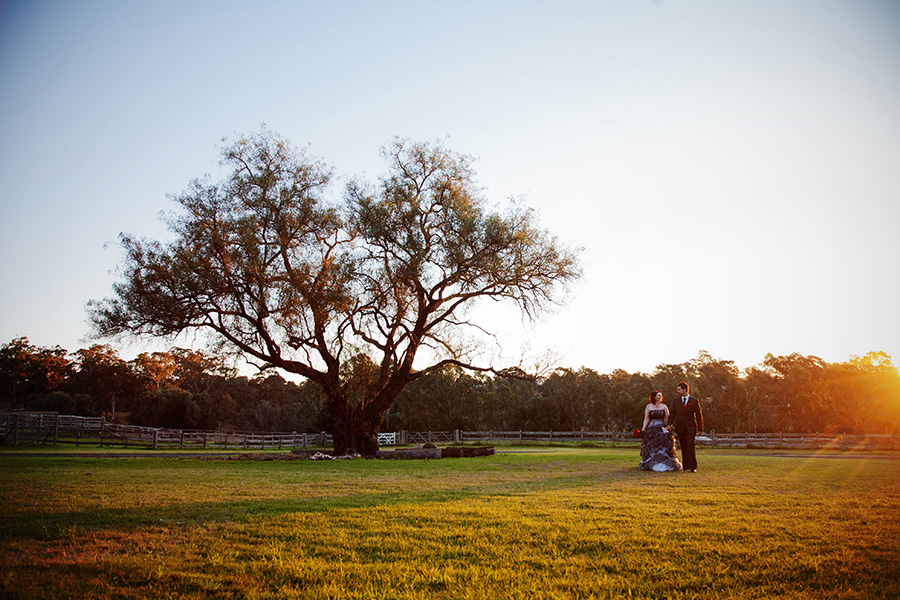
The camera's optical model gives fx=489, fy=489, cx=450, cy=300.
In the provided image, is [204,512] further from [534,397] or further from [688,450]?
[534,397]

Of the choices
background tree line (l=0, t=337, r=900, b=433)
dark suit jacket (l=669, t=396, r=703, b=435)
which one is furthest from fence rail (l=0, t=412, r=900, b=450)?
dark suit jacket (l=669, t=396, r=703, b=435)

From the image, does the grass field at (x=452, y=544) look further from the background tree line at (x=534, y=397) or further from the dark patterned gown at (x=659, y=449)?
the background tree line at (x=534, y=397)

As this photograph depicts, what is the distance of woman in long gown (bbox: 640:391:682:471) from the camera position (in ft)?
38.3

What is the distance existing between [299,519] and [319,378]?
1718 centimetres

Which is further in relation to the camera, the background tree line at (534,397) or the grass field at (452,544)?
the background tree line at (534,397)

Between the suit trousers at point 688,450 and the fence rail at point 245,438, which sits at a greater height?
the suit trousers at point 688,450

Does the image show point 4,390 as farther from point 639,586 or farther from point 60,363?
point 639,586

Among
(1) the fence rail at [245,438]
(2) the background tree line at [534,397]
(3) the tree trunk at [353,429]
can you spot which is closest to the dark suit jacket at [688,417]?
(3) the tree trunk at [353,429]

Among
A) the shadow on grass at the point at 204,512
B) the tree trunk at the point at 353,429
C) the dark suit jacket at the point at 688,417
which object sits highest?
the dark suit jacket at the point at 688,417

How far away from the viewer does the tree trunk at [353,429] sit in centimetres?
2225

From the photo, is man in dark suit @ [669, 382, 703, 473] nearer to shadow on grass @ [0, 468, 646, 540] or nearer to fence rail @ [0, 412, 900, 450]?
shadow on grass @ [0, 468, 646, 540]

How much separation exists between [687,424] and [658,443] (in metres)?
0.86

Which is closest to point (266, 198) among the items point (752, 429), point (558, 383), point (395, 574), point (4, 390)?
point (395, 574)

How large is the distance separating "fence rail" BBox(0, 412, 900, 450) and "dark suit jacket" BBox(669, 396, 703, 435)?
24.4 m
